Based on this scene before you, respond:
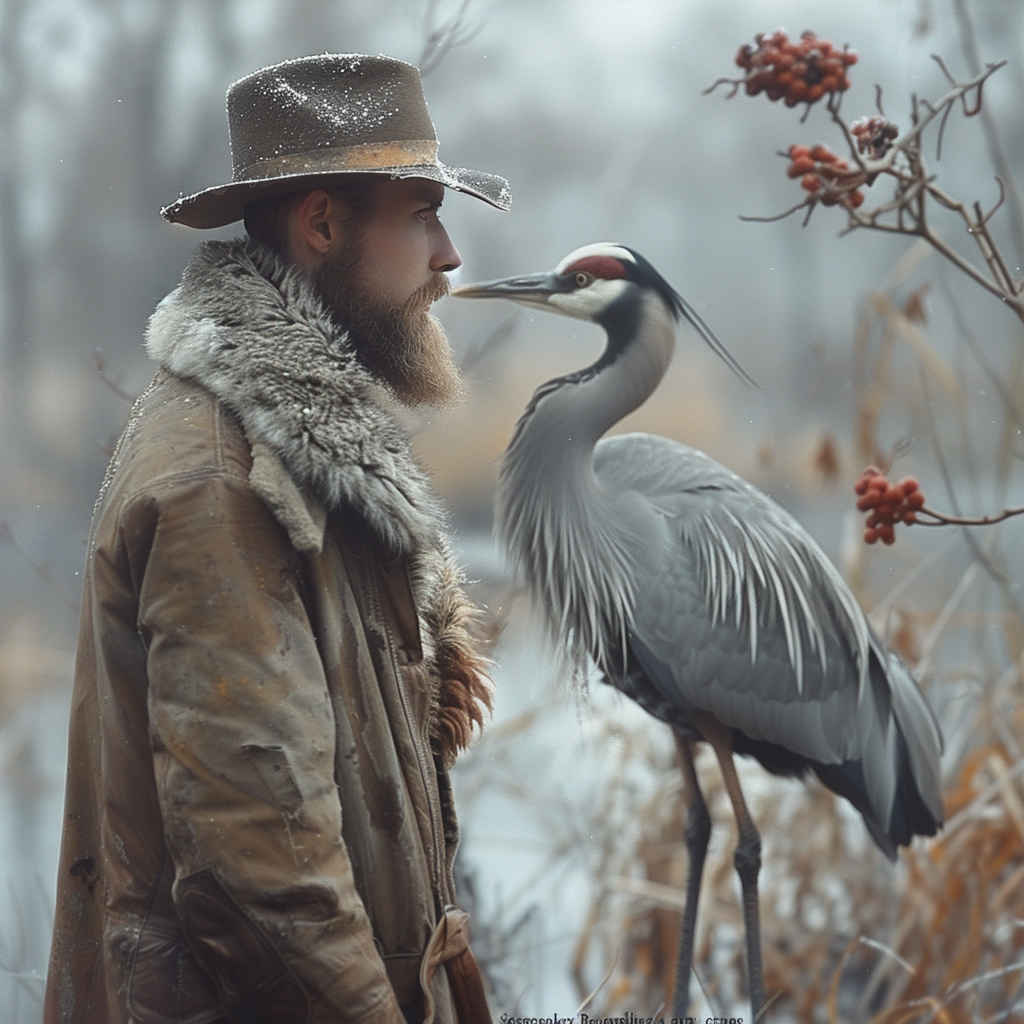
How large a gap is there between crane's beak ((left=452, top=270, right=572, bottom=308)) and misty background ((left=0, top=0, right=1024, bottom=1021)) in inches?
15.6

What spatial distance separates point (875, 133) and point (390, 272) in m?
0.63

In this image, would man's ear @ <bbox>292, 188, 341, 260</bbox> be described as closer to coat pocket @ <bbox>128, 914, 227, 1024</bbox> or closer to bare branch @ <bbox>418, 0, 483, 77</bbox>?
coat pocket @ <bbox>128, 914, 227, 1024</bbox>

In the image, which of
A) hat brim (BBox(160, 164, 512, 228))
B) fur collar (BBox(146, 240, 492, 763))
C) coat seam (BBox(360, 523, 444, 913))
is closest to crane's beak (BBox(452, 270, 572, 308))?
hat brim (BBox(160, 164, 512, 228))

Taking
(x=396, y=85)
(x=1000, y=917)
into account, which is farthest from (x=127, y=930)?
(x=1000, y=917)

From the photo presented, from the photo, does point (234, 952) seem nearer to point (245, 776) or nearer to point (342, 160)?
point (245, 776)

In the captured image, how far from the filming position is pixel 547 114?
2172mm

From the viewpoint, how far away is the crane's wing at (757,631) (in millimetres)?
1603

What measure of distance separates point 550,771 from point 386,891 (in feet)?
4.61

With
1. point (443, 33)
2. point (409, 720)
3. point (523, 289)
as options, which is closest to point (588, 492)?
point (523, 289)

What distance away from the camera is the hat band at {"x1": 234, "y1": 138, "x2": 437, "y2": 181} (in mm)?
1073

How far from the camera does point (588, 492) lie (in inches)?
63.8

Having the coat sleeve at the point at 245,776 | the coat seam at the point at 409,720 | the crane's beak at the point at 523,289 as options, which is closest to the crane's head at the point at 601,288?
the crane's beak at the point at 523,289

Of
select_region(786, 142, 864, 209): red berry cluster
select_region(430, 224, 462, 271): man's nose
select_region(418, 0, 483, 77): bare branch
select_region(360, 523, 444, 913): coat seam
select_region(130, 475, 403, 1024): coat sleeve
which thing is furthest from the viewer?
select_region(418, 0, 483, 77): bare branch

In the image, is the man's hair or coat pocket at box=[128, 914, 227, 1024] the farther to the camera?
the man's hair
